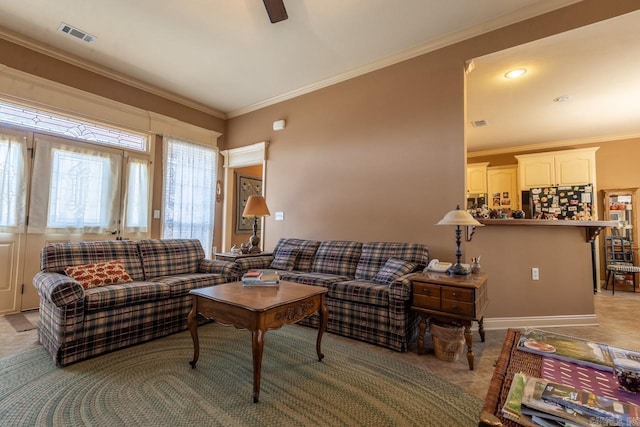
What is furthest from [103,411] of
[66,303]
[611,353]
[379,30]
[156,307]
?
[379,30]

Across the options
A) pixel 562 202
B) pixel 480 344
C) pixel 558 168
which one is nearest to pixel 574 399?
pixel 480 344

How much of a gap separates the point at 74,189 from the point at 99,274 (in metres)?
1.70

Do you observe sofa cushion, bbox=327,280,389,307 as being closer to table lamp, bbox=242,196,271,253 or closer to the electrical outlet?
table lamp, bbox=242,196,271,253

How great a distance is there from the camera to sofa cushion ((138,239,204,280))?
308 cm

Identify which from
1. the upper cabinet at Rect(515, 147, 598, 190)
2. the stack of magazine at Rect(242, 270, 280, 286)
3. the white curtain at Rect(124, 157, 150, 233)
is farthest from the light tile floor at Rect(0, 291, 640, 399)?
the upper cabinet at Rect(515, 147, 598, 190)

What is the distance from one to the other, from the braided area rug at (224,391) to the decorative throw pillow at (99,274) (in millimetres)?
579

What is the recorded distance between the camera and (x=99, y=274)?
2568mm

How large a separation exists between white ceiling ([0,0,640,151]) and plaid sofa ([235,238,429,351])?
219 centimetres

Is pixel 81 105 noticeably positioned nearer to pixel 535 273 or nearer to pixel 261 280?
pixel 261 280

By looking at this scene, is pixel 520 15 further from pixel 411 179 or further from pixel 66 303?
pixel 66 303

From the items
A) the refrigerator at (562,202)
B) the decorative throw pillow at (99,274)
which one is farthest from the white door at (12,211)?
the refrigerator at (562,202)

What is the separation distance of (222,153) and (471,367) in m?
4.72

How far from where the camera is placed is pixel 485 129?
520cm

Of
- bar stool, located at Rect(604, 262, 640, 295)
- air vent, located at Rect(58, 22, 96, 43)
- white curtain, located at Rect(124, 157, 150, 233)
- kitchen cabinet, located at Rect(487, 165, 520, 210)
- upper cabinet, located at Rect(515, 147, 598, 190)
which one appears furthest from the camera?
kitchen cabinet, located at Rect(487, 165, 520, 210)
